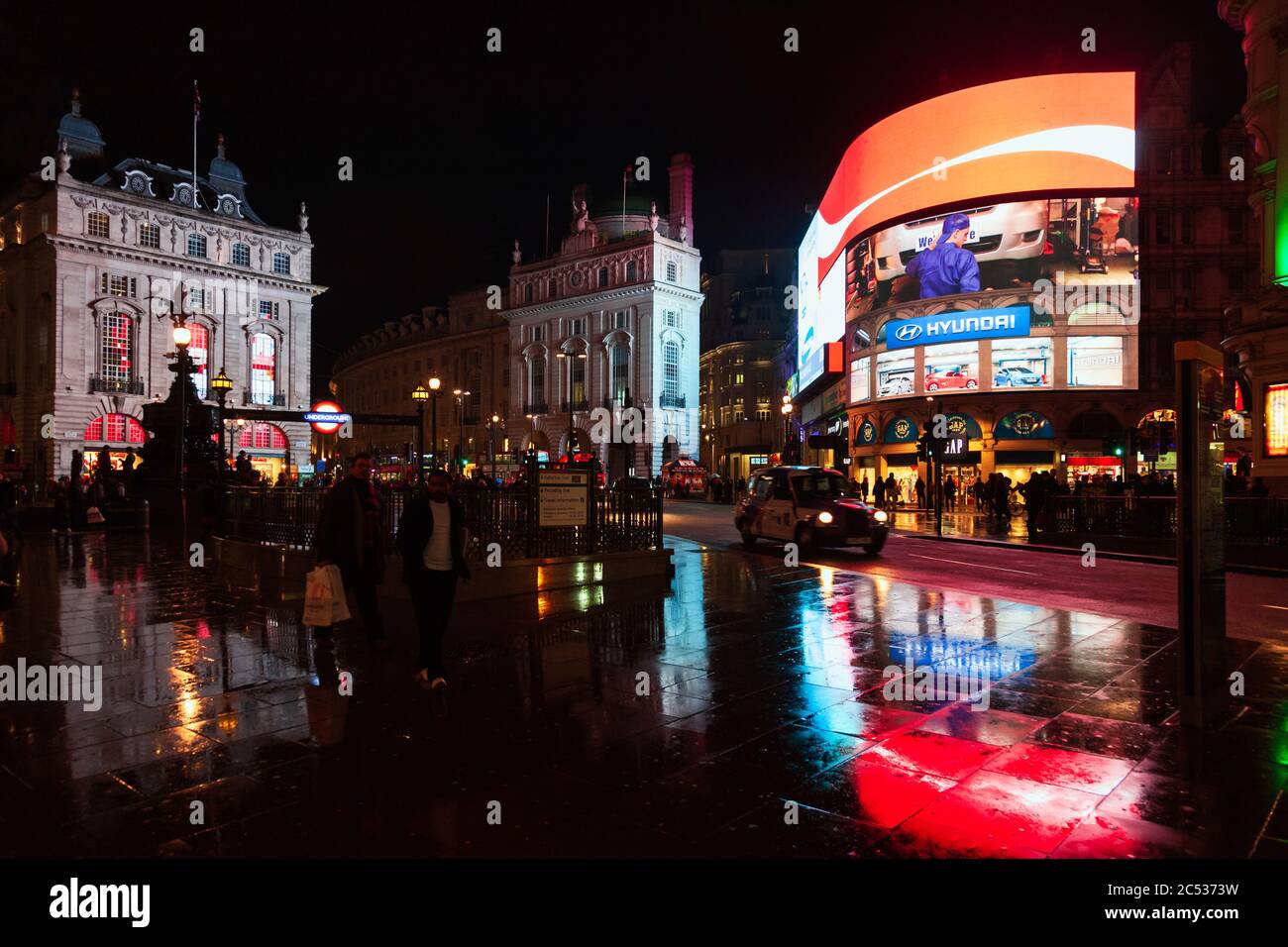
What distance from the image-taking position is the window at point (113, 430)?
57844 mm

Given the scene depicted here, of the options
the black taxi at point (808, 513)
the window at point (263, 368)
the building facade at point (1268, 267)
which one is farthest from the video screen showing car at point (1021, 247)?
the window at point (263, 368)

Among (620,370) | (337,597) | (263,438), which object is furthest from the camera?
(620,370)

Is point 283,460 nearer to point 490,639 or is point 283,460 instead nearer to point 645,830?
point 490,639

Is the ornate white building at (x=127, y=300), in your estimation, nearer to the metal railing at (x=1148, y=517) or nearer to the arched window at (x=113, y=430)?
the arched window at (x=113, y=430)

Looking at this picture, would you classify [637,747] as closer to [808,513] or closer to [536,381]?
[808,513]

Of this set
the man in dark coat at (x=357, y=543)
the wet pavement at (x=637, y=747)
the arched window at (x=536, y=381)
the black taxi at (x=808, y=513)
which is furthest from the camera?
the arched window at (x=536, y=381)

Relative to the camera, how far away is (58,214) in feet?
184

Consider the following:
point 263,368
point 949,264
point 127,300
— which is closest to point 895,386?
point 949,264

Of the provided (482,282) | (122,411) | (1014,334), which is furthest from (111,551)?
(482,282)

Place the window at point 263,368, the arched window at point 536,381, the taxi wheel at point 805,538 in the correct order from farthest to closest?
the arched window at point 536,381 < the window at point 263,368 < the taxi wheel at point 805,538

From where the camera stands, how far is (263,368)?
67.6m

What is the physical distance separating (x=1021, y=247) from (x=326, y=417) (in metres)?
40.4

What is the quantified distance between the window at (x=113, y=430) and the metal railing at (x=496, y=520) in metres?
53.4

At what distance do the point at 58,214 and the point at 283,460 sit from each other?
23.4 m
